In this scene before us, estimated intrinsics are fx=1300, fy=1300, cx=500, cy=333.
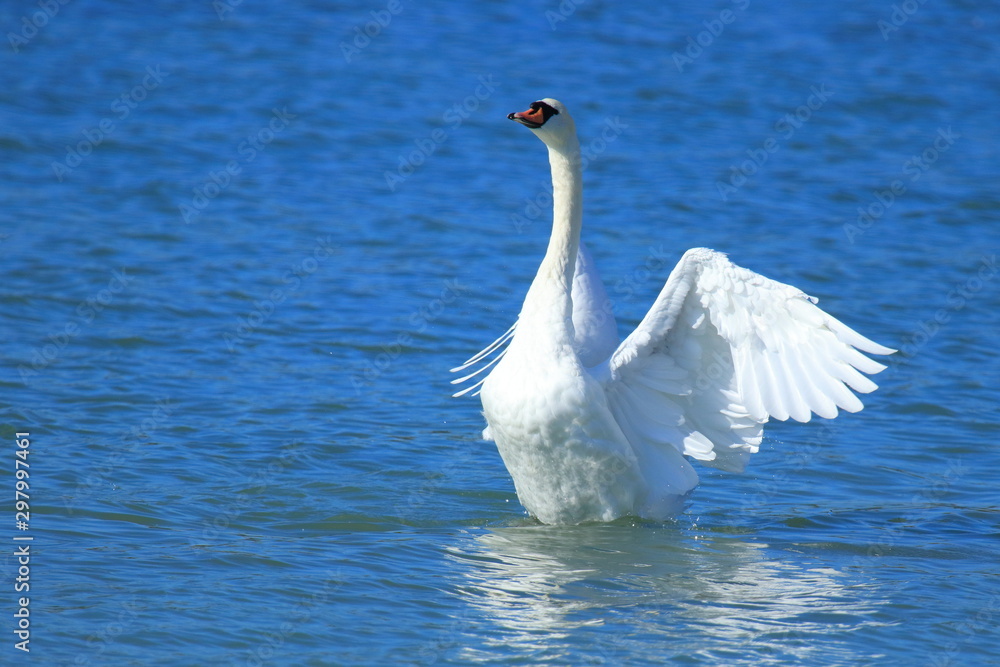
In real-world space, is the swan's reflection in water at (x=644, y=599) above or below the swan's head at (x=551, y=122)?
below

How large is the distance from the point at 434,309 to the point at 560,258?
446 centimetres

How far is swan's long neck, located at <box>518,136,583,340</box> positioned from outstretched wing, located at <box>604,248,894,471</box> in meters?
0.37

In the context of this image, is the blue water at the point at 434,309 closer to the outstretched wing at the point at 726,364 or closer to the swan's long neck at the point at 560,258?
the outstretched wing at the point at 726,364

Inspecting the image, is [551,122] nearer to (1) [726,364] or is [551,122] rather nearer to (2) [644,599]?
(1) [726,364]

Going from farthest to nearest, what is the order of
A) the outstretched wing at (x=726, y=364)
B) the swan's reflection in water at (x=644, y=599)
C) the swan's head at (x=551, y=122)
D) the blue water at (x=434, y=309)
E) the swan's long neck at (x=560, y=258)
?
1. the swan's head at (x=551, y=122)
2. the swan's long neck at (x=560, y=258)
3. the outstretched wing at (x=726, y=364)
4. the blue water at (x=434, y=309)
5. the swan's reflection in water at (x=644, y=599)

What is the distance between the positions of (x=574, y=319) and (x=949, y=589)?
7.83 ft

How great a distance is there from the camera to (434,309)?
11.1m

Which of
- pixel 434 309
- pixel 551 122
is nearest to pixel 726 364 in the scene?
pixel 551 122

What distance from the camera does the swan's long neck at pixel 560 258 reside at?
661 centimetres

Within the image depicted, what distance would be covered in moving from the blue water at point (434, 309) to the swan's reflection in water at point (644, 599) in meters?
0.02

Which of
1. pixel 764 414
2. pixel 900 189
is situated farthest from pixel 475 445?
pixel 900 189

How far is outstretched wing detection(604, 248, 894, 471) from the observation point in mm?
6258

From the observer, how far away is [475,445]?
8508mm

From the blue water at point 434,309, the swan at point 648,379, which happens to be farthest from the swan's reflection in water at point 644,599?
the swan at point 648,379
